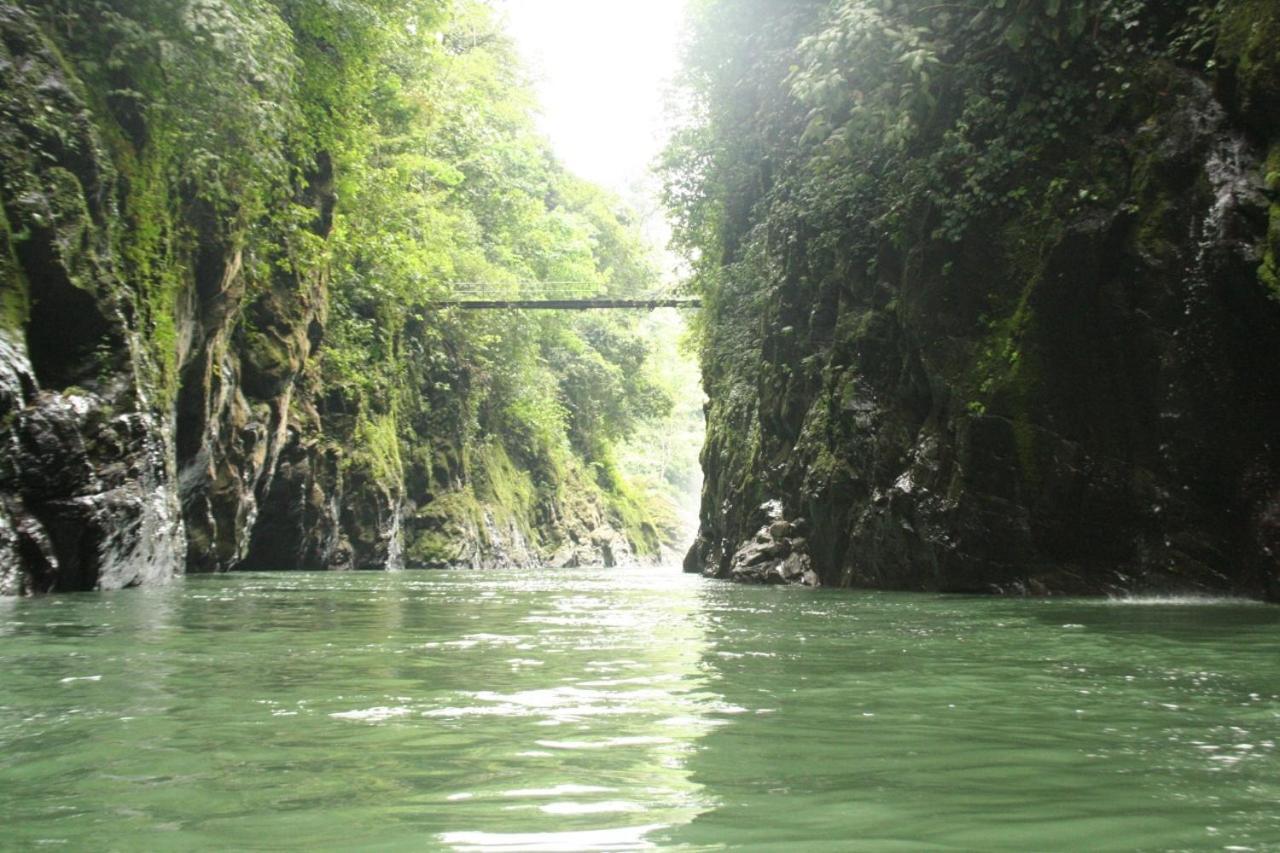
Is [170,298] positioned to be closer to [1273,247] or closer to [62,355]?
[62,355]

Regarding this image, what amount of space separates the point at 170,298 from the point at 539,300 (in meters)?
20.3

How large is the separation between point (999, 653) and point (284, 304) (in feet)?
57.8

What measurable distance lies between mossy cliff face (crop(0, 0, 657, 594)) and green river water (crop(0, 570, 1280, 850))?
4.39m

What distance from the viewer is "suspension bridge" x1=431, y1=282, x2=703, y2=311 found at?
1187 inches

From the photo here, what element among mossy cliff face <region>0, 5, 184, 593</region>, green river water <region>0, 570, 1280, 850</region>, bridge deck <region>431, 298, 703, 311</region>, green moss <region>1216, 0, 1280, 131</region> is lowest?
green river water <region>0, 570, 1280, 850</region>

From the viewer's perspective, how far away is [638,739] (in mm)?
3537

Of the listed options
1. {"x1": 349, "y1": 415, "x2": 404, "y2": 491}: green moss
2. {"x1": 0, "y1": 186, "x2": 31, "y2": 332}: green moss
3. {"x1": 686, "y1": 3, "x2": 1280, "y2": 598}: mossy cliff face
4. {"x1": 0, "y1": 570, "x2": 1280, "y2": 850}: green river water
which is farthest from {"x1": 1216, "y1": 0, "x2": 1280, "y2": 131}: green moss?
{"x1": 349, "y1": 415, "x2": 404, "y2": 491}: green moss

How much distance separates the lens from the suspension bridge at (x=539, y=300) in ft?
98.9

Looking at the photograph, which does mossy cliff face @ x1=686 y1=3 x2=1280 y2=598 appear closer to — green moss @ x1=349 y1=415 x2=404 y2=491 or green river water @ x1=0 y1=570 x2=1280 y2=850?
green river water @ x1=0 y1=570 x2=1280 y2=850

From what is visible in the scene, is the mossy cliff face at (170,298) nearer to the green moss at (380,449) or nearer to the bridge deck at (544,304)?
the green moss at (380,449)

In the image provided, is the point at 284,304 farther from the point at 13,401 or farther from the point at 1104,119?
the point at 1104,119

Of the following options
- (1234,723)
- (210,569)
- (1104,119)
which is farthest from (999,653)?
(210,569)

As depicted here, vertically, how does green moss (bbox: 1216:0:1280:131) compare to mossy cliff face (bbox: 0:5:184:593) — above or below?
above

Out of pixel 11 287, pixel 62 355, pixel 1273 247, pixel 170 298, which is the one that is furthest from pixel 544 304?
pixel 1273 247
